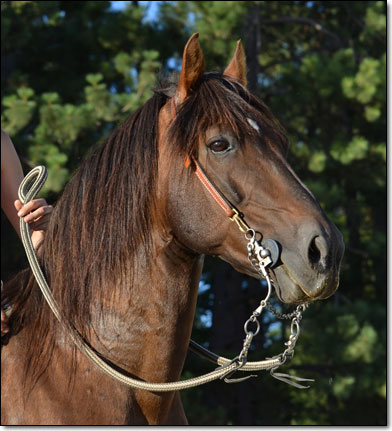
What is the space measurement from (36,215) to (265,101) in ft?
23.2

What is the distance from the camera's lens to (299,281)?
6.29 ft

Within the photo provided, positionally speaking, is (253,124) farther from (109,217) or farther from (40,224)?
(40,224)

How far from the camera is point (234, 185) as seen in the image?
208cm

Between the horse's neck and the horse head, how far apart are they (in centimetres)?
11

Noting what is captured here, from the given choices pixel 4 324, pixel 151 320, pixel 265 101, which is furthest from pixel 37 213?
pixel 265 101

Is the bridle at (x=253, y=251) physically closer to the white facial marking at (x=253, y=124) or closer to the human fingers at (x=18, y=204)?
the white facial marking at (x=253, y=124)

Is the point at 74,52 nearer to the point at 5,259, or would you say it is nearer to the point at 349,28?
the point at 5,259

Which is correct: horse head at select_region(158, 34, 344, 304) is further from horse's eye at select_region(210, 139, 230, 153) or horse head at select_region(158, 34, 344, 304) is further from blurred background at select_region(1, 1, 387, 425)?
blurred background at select_region(1, 1, 387, 425)

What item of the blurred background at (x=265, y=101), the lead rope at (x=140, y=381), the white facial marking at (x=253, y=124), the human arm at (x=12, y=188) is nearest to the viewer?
the lead rope at (x=140, y=381)

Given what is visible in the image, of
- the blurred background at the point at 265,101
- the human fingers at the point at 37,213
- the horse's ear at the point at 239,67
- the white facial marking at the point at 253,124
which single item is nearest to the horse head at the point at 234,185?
the white facial marking at the point at 253,124

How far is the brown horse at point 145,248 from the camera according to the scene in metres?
2.07

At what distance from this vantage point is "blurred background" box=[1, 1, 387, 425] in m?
7.52

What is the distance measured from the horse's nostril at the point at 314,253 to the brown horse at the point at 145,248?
0.12 metres

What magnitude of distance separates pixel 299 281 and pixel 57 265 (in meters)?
0.83
